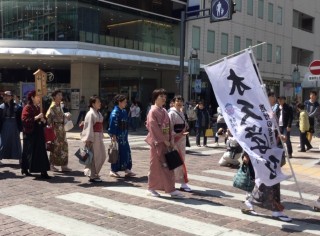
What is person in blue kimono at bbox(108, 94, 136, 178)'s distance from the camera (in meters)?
8.72

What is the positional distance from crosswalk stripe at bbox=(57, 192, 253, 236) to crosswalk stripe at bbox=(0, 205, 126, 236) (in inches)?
27.0

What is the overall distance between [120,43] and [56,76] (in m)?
5.51

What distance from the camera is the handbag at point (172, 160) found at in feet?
23.3

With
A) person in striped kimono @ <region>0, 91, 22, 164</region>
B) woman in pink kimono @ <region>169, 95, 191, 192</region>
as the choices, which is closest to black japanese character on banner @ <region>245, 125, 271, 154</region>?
woman in pink kimono @ <region>169, 95, 191, 192</region>

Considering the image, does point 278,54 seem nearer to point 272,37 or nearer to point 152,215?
point 272,37

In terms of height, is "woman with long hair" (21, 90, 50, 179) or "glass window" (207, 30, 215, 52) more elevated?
"glass window" (207, 30, 215, 52)

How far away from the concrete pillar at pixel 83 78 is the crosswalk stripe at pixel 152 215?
1951 centimetres

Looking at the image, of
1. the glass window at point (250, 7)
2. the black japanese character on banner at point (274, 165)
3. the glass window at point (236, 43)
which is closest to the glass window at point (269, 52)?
the glass window at point (250, 7)

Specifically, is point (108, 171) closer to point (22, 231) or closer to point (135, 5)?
point (22, 231)

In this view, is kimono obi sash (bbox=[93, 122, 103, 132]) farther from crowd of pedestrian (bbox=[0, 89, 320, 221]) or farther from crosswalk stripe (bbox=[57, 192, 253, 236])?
crosswalk stripe (bbox=[57, 192, 253, 236])

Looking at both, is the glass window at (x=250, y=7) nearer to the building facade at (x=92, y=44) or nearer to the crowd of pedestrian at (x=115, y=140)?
the building facade at (x=92, y=44)

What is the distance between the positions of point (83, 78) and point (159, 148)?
20.0 m

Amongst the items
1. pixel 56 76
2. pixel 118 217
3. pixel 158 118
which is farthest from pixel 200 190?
pixel 56 76

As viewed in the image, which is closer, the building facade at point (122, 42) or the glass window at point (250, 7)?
the building facade at point (122, 42)
